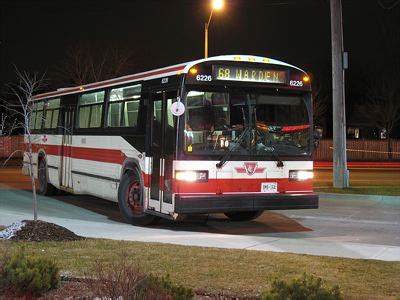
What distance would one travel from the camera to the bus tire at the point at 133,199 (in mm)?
11844

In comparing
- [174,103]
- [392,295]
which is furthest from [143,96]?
[392,295]

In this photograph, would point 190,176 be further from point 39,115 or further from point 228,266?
point 39,115

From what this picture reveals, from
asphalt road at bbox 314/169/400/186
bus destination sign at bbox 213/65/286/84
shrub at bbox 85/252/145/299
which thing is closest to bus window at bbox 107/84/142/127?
bus destination sign at bbox 213/65/286/84

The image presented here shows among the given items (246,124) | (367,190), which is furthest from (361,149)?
(246,124)

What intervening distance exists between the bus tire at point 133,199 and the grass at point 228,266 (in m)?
3.05

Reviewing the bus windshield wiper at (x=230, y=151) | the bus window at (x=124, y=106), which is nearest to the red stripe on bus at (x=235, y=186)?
the bus windshield wiper at (x=230, y=151)

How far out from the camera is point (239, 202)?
1062 centimetres

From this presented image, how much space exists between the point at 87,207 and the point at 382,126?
4748 centimetres

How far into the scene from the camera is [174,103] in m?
10.4

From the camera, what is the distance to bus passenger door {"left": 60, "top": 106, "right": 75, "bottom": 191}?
1583 centimetres

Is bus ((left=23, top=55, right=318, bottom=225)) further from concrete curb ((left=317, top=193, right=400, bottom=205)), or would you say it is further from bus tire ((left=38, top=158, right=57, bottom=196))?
concrete curb ((left=317, top=193, right=400, bottom=205))

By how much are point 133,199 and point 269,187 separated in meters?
3.02

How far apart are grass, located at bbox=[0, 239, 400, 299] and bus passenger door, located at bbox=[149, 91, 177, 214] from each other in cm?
209

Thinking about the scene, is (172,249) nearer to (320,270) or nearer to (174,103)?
(320,270)
